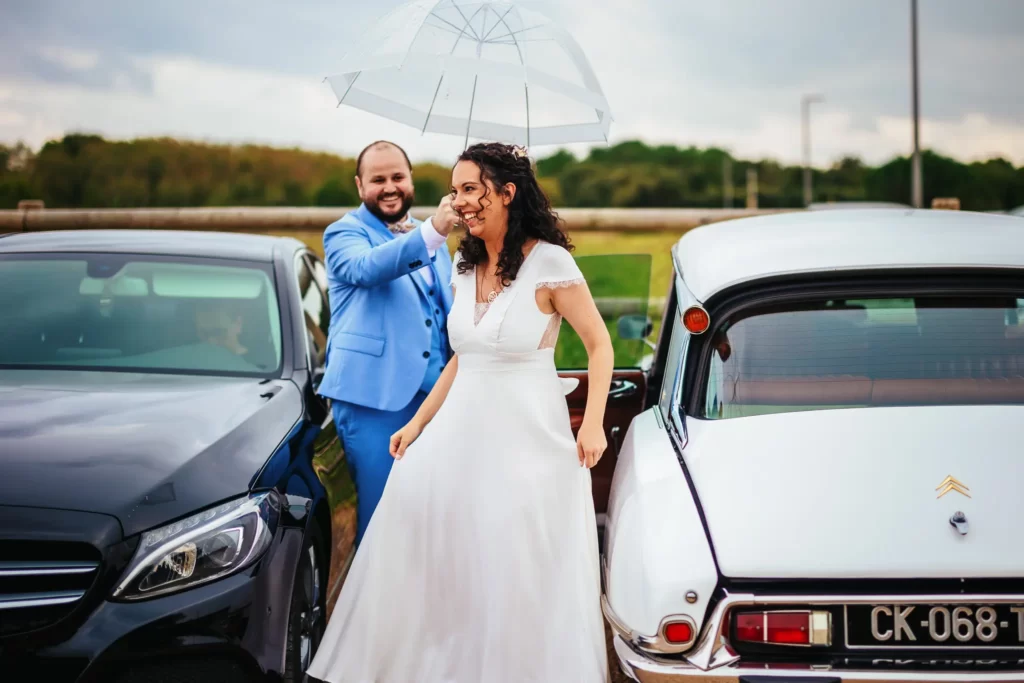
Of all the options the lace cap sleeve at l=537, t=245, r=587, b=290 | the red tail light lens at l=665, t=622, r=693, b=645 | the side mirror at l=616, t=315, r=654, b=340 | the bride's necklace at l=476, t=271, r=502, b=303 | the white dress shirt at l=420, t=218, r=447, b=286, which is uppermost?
the white dress shirt at l=420, t=218, r=447, b=286

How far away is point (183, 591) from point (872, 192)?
87.5 metres

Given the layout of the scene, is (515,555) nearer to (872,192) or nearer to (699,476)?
→ (699,476)

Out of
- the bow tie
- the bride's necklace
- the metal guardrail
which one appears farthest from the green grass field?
the metal guardrail

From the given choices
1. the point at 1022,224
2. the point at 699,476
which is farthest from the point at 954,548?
the point at 1022,224

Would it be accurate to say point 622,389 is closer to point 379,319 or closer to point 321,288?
point 379,319

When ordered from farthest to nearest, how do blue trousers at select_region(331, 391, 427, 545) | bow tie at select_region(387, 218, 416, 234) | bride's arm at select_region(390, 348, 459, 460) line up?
bow tie at select_region(387, 218, 416, 234) < blue trousers at select_region(331, 391, 427, 545) < bride's arm at select_region(390, 348, 459, 460)

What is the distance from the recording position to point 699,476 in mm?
2871

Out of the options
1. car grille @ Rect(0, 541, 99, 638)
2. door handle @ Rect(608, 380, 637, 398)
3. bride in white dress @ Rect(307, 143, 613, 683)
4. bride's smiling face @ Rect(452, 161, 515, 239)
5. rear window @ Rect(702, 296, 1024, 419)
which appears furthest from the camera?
door handle @ Rect(608, 380, 637, 398)

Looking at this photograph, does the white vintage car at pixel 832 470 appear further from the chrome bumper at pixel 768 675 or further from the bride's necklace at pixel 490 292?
the bride's necklace at pixel 490 292

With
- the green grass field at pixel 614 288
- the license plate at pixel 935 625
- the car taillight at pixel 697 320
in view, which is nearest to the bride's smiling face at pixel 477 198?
the car taillight at pixel 697 320

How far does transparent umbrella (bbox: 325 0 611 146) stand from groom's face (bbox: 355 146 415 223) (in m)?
0.18

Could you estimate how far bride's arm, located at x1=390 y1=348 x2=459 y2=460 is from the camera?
3.58 m

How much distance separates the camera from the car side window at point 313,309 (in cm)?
459

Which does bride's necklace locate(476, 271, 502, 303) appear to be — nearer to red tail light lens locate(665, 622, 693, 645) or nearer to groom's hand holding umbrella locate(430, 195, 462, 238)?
groom's hand holding umbrella locate(430, 195, 462, 238)
